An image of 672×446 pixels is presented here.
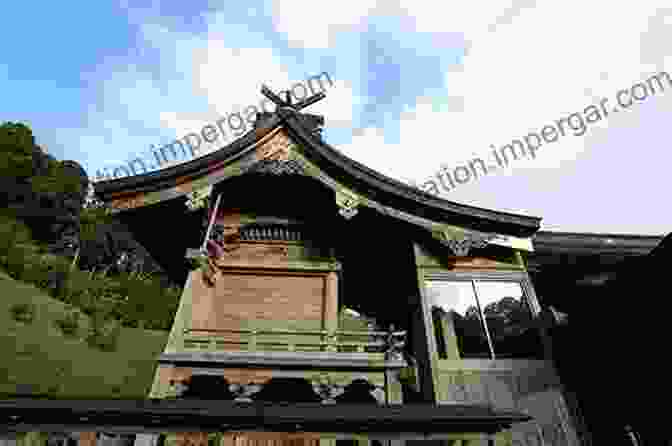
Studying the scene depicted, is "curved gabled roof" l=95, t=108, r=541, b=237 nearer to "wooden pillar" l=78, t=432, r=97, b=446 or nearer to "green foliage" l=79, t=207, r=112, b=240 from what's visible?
"wooden pillar" l=78, t=432, r=97, b=446

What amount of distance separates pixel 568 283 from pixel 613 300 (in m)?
3.37

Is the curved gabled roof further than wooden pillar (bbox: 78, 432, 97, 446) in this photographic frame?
Yes

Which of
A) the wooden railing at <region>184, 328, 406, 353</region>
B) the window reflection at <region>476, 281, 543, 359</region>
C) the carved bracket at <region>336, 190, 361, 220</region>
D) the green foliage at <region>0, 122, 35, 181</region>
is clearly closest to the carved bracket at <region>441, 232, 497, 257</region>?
the window reflection at <region>476, 281, 543, 359</region>

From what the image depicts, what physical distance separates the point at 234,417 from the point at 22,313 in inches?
1068

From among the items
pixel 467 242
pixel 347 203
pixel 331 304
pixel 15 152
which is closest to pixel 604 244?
pixel 467 242

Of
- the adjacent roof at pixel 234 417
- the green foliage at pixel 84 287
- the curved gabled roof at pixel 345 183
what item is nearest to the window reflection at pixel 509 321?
the curved gabled roof at pixel 345 183

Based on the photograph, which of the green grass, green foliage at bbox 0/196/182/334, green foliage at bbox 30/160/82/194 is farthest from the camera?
green foliage at bbox 30/160/82/194

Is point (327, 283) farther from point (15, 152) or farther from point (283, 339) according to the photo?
point (15, 152)

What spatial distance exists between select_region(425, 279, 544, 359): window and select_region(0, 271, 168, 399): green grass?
46.6 ft

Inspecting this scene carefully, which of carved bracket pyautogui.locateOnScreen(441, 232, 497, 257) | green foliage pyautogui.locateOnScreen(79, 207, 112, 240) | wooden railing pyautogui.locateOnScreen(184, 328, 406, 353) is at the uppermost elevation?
green foliage pyautogui.locateOnScreen(79, 207, 112, 240)

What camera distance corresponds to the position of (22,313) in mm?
23328

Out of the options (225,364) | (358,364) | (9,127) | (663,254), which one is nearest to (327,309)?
(358,364)

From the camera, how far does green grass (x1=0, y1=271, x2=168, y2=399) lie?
61.0 ft

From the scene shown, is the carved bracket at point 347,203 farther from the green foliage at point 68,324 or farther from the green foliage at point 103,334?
the green foliage at point 103,334
